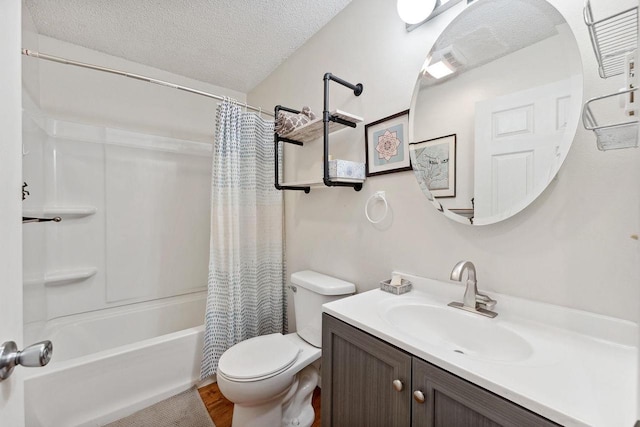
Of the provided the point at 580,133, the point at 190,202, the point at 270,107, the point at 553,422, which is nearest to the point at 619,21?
the point at 580,133

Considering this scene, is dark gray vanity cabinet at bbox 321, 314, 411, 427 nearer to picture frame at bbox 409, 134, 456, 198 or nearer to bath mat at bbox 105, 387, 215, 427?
picture frame at bbox 409, 134, 456, 198

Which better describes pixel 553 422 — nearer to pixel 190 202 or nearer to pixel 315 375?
pixel 315 375

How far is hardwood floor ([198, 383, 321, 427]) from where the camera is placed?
1.53 meters

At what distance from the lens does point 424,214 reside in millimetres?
1229

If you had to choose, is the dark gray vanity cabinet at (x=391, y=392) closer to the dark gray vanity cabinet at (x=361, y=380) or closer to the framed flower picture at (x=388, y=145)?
the dark gray vanity cabinet at (x=361, y=380)

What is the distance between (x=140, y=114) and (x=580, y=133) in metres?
Result: 2.74

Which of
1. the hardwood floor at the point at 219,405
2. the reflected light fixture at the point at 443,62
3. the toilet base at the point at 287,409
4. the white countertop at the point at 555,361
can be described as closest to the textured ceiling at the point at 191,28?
the reflected light fixture at the point at 443,62

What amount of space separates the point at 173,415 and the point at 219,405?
254 mm

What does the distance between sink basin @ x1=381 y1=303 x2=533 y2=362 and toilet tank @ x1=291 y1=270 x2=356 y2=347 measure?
1.54ft

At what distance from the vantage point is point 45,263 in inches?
72.6

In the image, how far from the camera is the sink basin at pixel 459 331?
0.84m

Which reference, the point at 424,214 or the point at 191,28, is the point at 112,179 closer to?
the point at 191,28

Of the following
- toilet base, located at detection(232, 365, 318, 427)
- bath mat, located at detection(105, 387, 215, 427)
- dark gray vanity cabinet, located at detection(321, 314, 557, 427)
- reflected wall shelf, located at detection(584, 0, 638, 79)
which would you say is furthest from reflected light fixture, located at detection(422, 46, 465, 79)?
bath mat, located at detection(105, 387, 215, 427)

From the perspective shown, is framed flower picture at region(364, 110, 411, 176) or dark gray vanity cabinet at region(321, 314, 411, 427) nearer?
dark gray vanity cabinet at region(321, 314, 411, 427)
